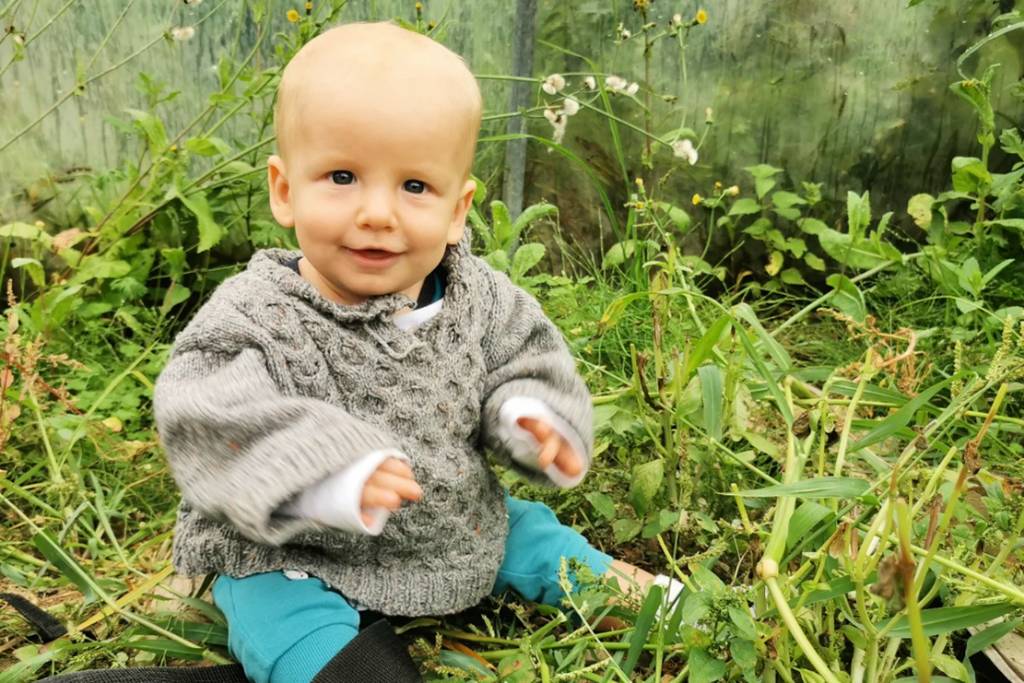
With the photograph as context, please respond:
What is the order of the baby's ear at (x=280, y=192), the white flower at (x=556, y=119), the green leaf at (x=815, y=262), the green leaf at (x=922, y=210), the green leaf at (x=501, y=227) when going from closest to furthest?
the baby's ear at (x=280, y=192) < the green leaf at (x=501, y=227) < the white flower at (x=556, y=119) < the green leaf at (x=922, y=210) < the green leaf at (x=815, y=262)

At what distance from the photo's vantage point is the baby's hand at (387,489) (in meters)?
1.20

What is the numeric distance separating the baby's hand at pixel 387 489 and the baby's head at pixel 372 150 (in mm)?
303

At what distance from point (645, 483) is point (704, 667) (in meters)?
0.42

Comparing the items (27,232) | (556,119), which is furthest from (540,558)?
(27,232)

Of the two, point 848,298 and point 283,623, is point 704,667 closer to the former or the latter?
point 283,623

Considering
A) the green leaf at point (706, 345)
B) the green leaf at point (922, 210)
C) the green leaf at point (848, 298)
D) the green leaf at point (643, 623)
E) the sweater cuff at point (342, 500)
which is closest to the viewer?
the sweater cuff at point (342, 500)

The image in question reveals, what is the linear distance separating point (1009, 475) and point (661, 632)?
0.92m

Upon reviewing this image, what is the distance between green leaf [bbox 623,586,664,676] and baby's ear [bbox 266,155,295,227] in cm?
69

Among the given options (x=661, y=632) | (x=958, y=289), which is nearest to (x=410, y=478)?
Answer: (x=661, y=632)

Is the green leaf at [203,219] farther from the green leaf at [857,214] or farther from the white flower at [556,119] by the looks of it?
the green leaf at [857,214]

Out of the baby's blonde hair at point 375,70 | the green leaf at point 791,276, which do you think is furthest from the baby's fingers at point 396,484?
the green leaf at point 791,276

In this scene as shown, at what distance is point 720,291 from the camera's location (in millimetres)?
3033

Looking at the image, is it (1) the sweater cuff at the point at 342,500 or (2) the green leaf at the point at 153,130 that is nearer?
(1) the sweater cuff at the point at 342,500

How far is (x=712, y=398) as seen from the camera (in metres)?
1.52
